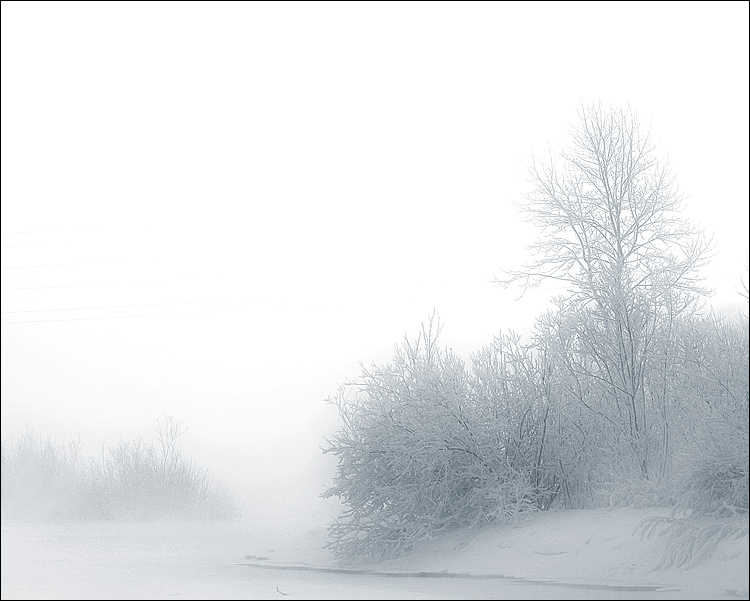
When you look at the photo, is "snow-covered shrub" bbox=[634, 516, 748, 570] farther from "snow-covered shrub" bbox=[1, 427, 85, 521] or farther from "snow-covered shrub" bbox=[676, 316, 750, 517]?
"snow-covered shrub" bbox=[1, 427, 85, 521]

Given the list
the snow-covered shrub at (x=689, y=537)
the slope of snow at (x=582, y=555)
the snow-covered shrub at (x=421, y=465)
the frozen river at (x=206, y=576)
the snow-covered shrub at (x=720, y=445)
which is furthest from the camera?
the snow-covered shrub at (x=421, y=465)

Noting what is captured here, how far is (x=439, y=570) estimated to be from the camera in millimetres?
13719

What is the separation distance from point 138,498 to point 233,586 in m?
15.7

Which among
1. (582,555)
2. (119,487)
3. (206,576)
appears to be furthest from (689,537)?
(119,487)

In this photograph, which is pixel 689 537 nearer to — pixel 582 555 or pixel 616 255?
pixel 582 555

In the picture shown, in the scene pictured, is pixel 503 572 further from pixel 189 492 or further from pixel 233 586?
pixel 189 492

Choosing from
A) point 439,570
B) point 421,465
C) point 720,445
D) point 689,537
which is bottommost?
point 439,570

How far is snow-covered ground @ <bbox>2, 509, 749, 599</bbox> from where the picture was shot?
34.9 feet

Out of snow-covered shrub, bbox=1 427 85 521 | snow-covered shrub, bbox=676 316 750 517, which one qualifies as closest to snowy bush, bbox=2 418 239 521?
snow-covered shrub, bbox=1 427 85 521

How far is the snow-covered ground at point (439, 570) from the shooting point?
34.9 ft

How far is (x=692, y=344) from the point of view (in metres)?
17.3

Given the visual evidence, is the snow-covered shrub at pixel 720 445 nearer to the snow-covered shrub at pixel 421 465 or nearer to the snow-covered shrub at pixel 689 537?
the snow-covered shrub at pixel 689 537

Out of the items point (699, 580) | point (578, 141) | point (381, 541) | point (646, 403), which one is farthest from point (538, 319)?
point (699, 580)

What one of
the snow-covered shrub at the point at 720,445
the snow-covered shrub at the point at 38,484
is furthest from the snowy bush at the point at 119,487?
the snow-covered shrub at the point at 720,445
